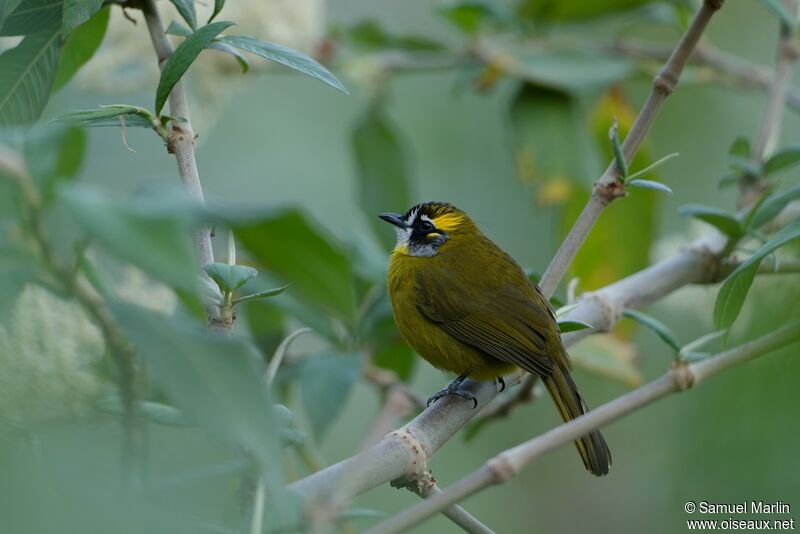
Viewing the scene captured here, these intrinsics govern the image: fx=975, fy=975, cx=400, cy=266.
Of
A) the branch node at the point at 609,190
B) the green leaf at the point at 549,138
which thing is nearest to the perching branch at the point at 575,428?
the branch node at the point at 609,190

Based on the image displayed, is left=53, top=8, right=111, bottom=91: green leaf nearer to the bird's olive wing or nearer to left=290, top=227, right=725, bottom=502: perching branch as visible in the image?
left=290, top=227, right=725, bottom=502: perching branch

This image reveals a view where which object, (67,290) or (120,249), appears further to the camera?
(67,290)

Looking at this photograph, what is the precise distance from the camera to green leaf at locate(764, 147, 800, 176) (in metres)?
2.31

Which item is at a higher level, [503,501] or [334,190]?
[334,190]

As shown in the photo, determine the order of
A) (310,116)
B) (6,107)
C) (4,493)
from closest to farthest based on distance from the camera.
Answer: (4,493), (6,107), (310,116)

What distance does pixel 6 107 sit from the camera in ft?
5.25

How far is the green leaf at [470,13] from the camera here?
3.24 metres

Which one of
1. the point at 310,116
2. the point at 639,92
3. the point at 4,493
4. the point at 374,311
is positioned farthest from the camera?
the point at 310,116

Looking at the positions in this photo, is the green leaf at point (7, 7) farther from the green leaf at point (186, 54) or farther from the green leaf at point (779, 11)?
the green leaf at point (779, 11)

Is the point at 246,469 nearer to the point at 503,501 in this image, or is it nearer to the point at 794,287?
the point at 794,287

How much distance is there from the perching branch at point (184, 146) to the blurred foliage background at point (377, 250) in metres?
0.10

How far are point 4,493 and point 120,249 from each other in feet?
0.60

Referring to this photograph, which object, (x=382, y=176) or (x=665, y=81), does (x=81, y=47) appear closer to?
(x=665, y=81)

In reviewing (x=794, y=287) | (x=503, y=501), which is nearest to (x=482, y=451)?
(x=503, y=501)
